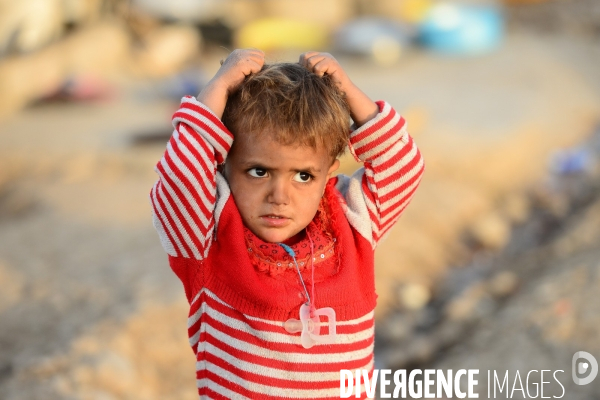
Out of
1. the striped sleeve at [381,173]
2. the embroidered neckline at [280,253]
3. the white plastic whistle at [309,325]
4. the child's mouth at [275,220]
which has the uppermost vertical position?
the striped sleeve at [381,173]

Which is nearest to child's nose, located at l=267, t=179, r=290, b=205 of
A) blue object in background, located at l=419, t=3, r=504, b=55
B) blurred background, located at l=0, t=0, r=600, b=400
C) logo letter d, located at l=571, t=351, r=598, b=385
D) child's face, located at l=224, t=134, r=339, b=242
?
child's face, located at l=224, t=134, r=339, b=242

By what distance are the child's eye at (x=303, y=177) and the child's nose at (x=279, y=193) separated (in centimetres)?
5

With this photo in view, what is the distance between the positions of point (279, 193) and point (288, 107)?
0.21 metres

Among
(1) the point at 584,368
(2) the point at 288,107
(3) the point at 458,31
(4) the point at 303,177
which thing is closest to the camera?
(2) the point at 288,107

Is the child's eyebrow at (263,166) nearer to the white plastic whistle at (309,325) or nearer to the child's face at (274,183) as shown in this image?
the child's face at (274,183)

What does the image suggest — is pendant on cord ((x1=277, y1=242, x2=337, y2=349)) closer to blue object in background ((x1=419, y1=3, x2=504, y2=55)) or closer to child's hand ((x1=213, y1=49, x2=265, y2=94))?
child's hand ((x1=213, y1=49, x2=265, y2=94))

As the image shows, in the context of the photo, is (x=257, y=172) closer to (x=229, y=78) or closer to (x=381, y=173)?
(x=229, y=78)

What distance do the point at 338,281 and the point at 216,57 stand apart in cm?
810

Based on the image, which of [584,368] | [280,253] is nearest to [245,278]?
[280,253]

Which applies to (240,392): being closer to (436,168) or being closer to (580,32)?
(436,168)

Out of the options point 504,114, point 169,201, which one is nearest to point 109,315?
point 169,201

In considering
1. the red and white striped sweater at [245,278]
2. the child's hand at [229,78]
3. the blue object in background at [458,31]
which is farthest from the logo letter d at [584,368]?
the blue object in background at [458,31]

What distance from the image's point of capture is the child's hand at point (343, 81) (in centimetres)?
176

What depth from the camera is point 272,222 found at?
1.75 m
